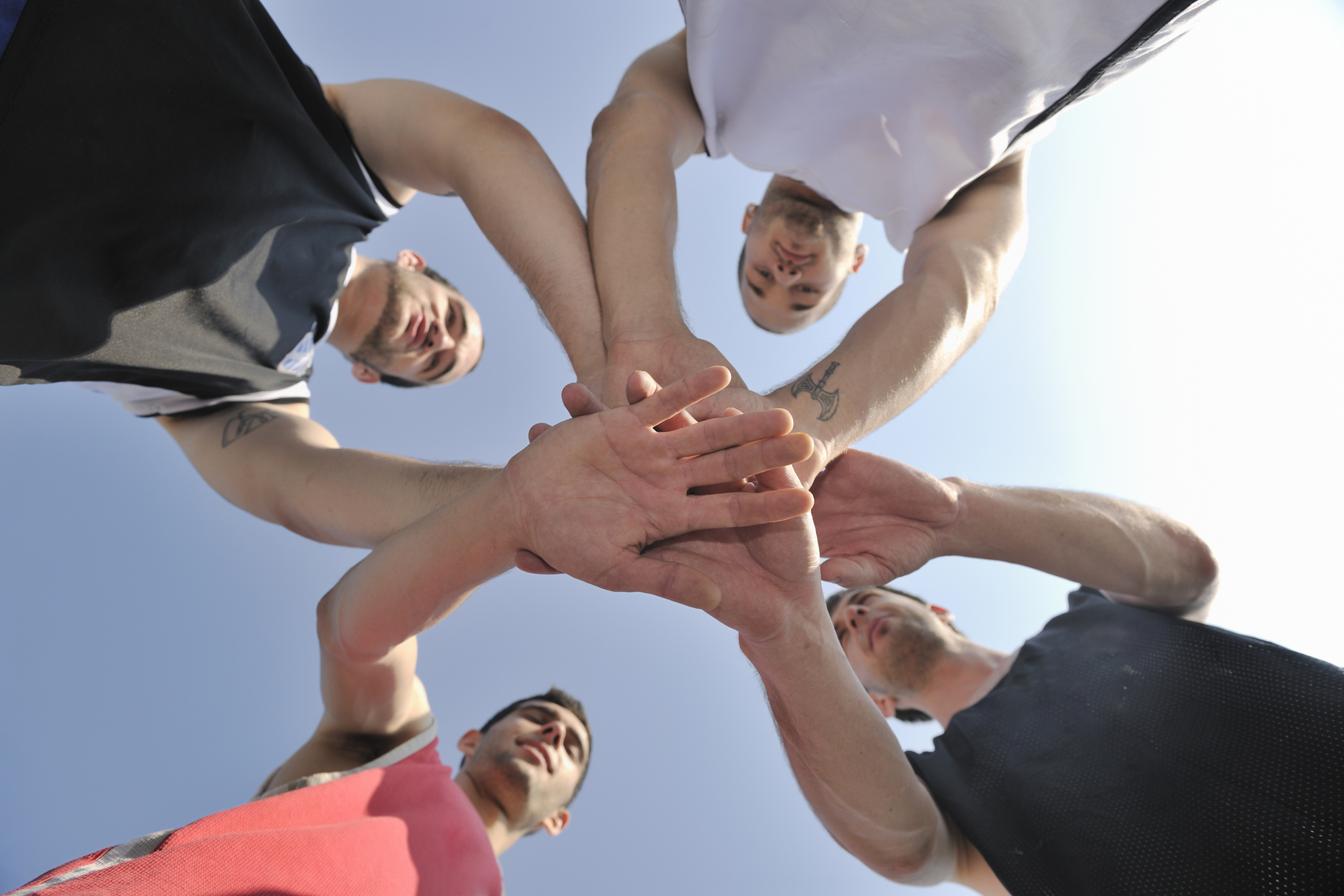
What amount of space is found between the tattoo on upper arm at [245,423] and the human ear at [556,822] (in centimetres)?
156

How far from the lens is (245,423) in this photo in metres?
1.51

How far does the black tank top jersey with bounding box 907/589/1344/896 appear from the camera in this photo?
0.90 meters

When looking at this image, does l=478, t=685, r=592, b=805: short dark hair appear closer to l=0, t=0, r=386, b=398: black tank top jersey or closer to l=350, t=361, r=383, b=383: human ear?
l=350, t=361, r=383, b=383: human ear

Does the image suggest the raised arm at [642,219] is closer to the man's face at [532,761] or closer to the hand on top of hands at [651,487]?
the hand on top of hands at [651,487]

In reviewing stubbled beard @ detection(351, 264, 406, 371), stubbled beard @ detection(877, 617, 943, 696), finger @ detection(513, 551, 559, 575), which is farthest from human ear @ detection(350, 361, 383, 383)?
stubbled beard @ detection(877, 617, 943, 696)

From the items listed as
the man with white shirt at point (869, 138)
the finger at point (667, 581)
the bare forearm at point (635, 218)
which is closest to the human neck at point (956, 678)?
the man with white shirt at point (869, 138)

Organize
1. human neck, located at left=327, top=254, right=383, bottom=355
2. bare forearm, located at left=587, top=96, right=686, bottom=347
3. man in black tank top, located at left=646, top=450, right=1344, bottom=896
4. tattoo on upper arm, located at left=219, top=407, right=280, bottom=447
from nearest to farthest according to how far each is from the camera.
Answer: man in black tank top, located at left=646, top=450, right=1344, bottom=896, bare forearm, located at left=587, top=96, right=686, bottom=347, tattoo on upper arm, located at left=219, top=407, right=280, bottom=447, human neck, located at left=327, top=254, right=383, bottom=355

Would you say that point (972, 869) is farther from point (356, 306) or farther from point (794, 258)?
point (356, 306)

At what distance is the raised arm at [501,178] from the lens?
107cm

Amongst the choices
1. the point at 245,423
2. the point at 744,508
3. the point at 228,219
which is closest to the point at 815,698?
the point at 744,508

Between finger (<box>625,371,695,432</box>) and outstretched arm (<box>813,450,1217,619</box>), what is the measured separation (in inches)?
15.4

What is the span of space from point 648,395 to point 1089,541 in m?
0.97

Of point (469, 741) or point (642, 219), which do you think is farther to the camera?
point (469, 741)

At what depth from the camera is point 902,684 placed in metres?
2.10
